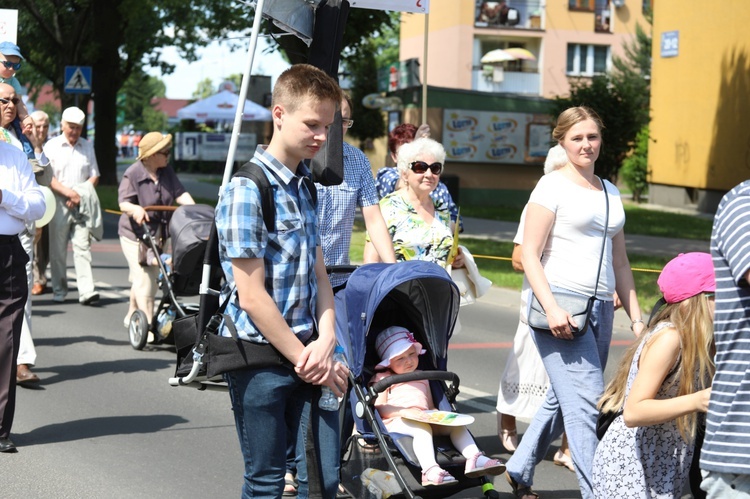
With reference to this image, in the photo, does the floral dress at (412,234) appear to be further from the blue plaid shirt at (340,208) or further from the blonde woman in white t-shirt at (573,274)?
the blonde woman in white t-shirt at (573,274)

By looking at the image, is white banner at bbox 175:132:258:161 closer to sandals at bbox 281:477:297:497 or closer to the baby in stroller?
sandals at bbox 281:477:297:497

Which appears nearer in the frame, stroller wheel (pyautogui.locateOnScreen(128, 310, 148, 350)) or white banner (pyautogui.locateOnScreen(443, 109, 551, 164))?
stroller wheel (pyautogui.locateOnScreen(128, 310, 148, 350))

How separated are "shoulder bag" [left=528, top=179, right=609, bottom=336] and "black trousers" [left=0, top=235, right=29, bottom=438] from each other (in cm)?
306

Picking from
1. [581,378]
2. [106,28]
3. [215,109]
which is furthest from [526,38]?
[581,378]

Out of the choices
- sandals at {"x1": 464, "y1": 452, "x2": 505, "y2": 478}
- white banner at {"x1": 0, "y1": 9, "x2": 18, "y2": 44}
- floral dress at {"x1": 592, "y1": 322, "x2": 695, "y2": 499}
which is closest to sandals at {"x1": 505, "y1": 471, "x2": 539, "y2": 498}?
sandals at {"x1": 464, "y1": 452, "x2": 505, "y2": 478}

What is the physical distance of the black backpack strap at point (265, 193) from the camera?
3.77 metres

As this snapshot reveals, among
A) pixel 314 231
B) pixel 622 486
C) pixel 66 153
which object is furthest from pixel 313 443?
pixel 66 153

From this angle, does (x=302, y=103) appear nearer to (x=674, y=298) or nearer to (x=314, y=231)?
(x=314, y=231)

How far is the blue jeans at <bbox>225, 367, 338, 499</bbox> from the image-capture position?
12.7 feet

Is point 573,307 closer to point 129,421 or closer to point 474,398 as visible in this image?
point 474,398

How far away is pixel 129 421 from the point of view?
7.51 metres

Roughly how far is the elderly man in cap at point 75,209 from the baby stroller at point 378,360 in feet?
25.1

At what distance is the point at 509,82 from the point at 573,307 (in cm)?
5651

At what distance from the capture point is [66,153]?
12.8m
